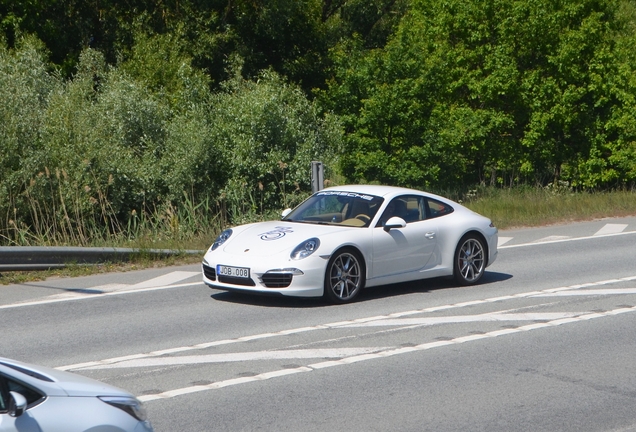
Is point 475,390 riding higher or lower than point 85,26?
lower

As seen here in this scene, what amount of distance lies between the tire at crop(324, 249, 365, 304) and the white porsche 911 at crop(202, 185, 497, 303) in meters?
0.01

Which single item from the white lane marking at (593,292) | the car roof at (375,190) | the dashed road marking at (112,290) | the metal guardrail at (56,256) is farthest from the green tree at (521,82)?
the white lane marking at (593,292)

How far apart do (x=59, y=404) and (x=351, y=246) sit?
715 cm

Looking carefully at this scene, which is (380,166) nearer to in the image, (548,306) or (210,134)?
(210,134)

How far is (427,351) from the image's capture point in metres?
8.60

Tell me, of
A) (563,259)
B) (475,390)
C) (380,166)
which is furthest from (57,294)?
(380,166)

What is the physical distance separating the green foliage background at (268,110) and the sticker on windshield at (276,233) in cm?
591

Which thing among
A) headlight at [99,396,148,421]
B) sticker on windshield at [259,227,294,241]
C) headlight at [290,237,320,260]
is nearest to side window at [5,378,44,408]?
headlight at [99,396,148,421]

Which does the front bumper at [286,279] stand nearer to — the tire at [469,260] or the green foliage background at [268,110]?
the tire at [469,260]

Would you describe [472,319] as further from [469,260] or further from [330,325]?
[469,260]

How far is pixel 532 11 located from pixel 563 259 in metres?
15.2


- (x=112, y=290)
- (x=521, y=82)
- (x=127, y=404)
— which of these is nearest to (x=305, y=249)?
(x=112, y=290)

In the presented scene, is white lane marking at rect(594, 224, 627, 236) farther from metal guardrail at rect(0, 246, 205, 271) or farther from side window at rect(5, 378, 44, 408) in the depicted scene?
side window at rect(5, 378, 44, 408)

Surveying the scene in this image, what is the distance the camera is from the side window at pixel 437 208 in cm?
1227
